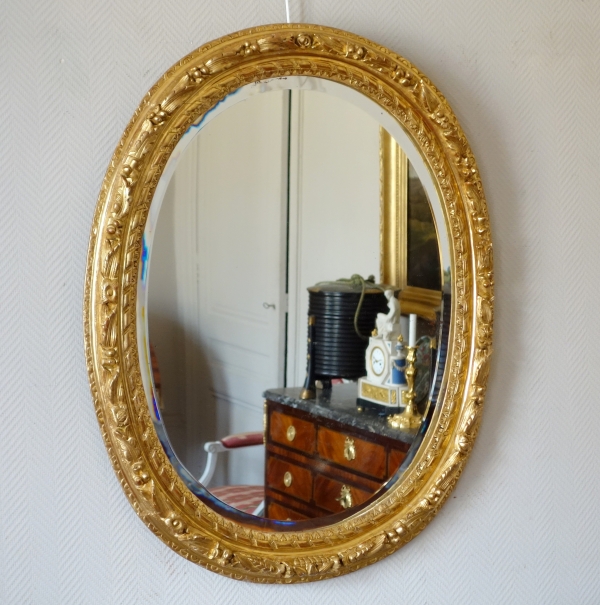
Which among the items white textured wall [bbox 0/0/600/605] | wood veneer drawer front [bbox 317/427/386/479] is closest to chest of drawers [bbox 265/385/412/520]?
wood veneer drawer front [bbox 317/427/386/479]

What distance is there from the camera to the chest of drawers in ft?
3.94

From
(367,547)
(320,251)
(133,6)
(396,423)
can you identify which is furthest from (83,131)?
(367,547)

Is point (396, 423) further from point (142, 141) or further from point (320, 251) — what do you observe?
point (142, 141)

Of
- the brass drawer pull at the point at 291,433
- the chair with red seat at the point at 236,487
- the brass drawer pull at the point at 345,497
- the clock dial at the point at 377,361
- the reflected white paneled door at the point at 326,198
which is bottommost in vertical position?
the brass drawer pull at the point at 345,497

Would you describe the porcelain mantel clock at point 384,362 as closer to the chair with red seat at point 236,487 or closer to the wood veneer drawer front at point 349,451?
the wood veneer drawer front at point 349,451

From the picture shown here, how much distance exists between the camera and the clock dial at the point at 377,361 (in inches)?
48.7

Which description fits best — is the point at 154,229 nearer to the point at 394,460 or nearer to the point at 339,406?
the point at 339,406

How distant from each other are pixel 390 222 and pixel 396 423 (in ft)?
1.04

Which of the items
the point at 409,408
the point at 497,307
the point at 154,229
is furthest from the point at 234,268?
the point at 497,307

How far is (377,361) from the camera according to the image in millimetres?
1239

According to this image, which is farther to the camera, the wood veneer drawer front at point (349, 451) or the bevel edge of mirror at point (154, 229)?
the wood veneer drawer front at point (349, 451)

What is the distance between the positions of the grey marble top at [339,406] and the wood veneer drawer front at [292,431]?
0.02 metres

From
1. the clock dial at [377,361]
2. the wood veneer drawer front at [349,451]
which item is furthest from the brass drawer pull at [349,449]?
the clock dial at [377,361]

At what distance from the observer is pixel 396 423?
128 cm
